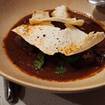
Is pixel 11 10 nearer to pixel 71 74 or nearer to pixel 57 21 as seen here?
pixel 57 21

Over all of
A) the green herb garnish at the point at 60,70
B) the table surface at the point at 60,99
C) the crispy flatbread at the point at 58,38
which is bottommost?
the table surface at the point at 60,99

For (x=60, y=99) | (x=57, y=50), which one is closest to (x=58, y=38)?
(x=57, y=50)

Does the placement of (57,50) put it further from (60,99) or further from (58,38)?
(60,99)

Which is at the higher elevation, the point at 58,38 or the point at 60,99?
the point at 58,38

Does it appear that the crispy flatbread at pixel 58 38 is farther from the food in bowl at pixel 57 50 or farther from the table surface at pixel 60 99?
the table surface at pixel 60 99

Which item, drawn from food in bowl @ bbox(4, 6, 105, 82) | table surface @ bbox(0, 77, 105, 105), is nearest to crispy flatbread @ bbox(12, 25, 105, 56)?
food in bowl @ bbox(4, 6, 105, 82)

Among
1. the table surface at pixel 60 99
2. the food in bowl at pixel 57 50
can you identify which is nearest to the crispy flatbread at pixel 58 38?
the food in bowl at pixel 57 50

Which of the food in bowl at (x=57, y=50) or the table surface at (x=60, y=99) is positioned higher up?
the food in bowl at (x=57, y=50)
